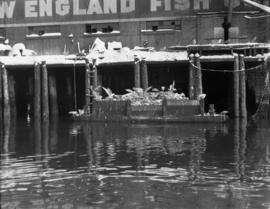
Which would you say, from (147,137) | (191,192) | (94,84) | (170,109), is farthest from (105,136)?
(191,192)

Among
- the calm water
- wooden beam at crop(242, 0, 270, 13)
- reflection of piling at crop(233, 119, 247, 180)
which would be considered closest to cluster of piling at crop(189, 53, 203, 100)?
reflection of piling at crop(233, 119, 247, 180)

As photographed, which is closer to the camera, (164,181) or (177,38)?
(164,181)

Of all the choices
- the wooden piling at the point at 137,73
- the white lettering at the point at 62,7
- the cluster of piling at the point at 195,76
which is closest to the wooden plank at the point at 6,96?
the wooden piling at the point at 137,73

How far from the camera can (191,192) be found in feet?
47.0

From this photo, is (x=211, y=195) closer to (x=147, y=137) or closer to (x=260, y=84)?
(x=147, y=137)

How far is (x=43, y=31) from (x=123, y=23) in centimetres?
621

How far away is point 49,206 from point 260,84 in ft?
82.3

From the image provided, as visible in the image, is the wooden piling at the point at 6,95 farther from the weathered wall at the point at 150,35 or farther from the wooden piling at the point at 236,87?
the wooden piling at the point at 236,87

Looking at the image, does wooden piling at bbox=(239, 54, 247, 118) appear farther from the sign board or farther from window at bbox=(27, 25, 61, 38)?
window at bbox=(27, 25, 61, 38)

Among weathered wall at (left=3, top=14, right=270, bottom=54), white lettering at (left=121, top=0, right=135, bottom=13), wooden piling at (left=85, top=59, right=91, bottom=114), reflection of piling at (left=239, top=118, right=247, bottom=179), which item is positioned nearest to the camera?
reflection of piling at (left=239, top=118, right=247, bottom=179)

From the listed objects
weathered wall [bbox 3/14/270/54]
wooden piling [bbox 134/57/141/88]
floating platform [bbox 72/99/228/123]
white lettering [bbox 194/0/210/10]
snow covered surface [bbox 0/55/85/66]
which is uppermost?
white lettering [bbox 194/0/210/10]

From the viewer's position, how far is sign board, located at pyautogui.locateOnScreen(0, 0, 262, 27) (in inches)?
1663

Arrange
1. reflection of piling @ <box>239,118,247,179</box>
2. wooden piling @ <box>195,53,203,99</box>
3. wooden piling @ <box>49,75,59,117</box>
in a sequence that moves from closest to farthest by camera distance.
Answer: reflection of piling @ <box>239,118,247,179</box>
wooden piling @ <box>195,53,203,99</box>
wooden piling @ <box>49,75,59,117</box>

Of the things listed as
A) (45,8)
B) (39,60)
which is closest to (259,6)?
(39,60)
